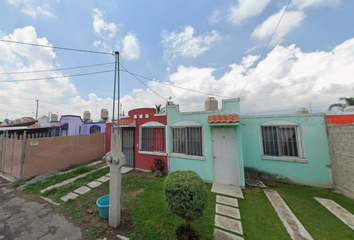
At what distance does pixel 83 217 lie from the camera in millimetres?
3348

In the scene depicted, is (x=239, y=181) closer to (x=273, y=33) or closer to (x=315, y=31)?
(x=273, y=33)

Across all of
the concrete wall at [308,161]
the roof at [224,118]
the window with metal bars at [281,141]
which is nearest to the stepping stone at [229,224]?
the roof at [224,118]

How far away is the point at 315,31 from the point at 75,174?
41.7ft

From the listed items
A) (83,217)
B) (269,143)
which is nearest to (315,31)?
(269,143)

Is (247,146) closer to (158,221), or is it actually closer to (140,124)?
(158,221)

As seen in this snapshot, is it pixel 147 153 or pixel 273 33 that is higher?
pixel 273 33

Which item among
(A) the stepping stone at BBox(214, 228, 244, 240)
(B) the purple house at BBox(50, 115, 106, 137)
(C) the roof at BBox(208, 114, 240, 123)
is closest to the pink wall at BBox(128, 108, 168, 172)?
(C) the roof at BBox(208, 114, 240, 123)

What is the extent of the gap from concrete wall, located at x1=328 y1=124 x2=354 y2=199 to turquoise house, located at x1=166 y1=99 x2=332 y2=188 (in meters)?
0.20

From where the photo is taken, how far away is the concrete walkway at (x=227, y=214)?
2779 millimetres

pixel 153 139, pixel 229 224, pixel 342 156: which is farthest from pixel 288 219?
pixel 153 139

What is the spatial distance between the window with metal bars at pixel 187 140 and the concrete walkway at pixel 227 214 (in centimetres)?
176

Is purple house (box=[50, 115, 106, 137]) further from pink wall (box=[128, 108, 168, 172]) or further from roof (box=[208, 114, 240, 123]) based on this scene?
roof (box=[208, 114, 240, 123])

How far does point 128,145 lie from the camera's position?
766 cm

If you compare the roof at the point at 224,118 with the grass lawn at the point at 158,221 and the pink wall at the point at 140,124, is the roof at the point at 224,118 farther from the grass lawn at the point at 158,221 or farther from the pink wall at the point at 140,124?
the grass lawn at the point at 158,221
